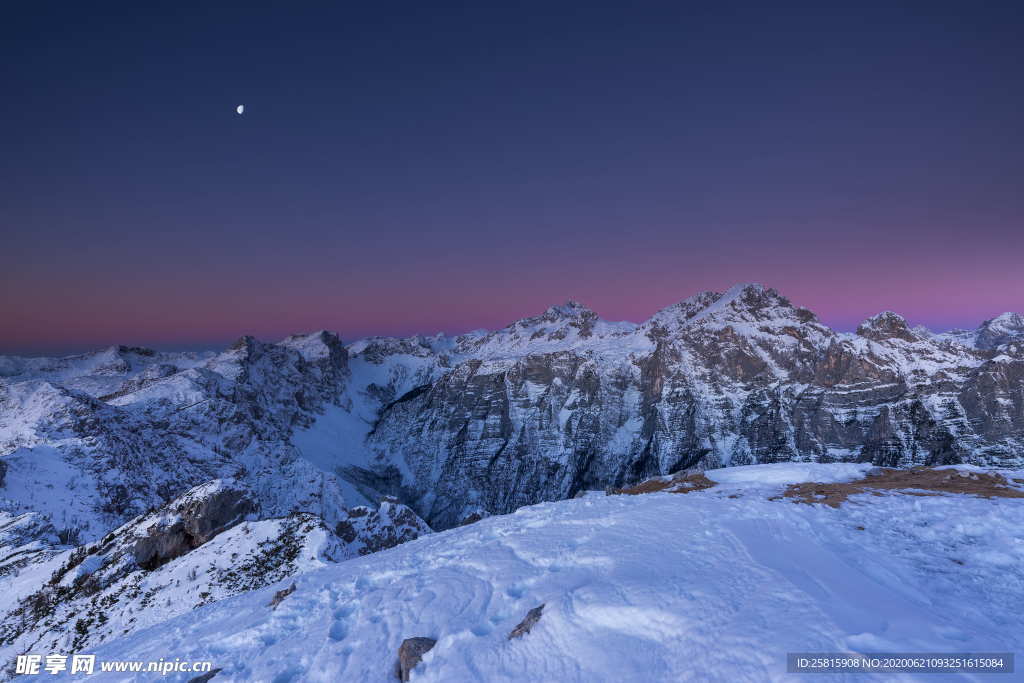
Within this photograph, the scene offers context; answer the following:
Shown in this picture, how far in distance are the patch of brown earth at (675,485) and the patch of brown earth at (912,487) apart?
3777 millimetres

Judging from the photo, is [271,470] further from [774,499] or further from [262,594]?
[774,499]

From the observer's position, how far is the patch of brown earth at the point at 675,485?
2060 centimetres

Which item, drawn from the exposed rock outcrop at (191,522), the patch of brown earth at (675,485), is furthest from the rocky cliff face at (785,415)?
the patch of brown earth at (675,485)

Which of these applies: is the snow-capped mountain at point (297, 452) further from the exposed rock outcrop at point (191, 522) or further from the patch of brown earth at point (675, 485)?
the patch of brown earth at point (675, 485)

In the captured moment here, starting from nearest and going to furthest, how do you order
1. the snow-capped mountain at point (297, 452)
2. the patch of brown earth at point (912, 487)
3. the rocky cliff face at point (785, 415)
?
the patch of brown earth at point (912, 487) → the snow-capped mountain at point (297, 452) → the rocky cliff face at point (785, 415)

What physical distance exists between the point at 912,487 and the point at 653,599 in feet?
54.5

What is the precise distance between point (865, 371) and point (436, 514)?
181013 millimetres

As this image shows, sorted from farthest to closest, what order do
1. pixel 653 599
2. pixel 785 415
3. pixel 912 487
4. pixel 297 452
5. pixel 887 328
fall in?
pixel 887 328
pixel 785 415
pixel 297 452
pixel 912 487
pixel 653 599

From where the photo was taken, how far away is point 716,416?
17938 cm

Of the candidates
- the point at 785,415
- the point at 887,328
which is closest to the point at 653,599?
the point at 785,415

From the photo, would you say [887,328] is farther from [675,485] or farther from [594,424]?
[675,485]

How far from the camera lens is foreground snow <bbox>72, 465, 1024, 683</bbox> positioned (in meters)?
6.16

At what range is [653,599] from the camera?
722 centimetres

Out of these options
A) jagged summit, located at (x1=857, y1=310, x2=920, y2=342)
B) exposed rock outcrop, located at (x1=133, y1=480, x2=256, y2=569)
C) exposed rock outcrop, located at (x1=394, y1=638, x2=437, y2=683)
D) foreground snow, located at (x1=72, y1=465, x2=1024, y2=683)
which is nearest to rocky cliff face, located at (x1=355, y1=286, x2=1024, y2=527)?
jagged summit, located at (x1=857, y1=310, x2=920, y2=342)
